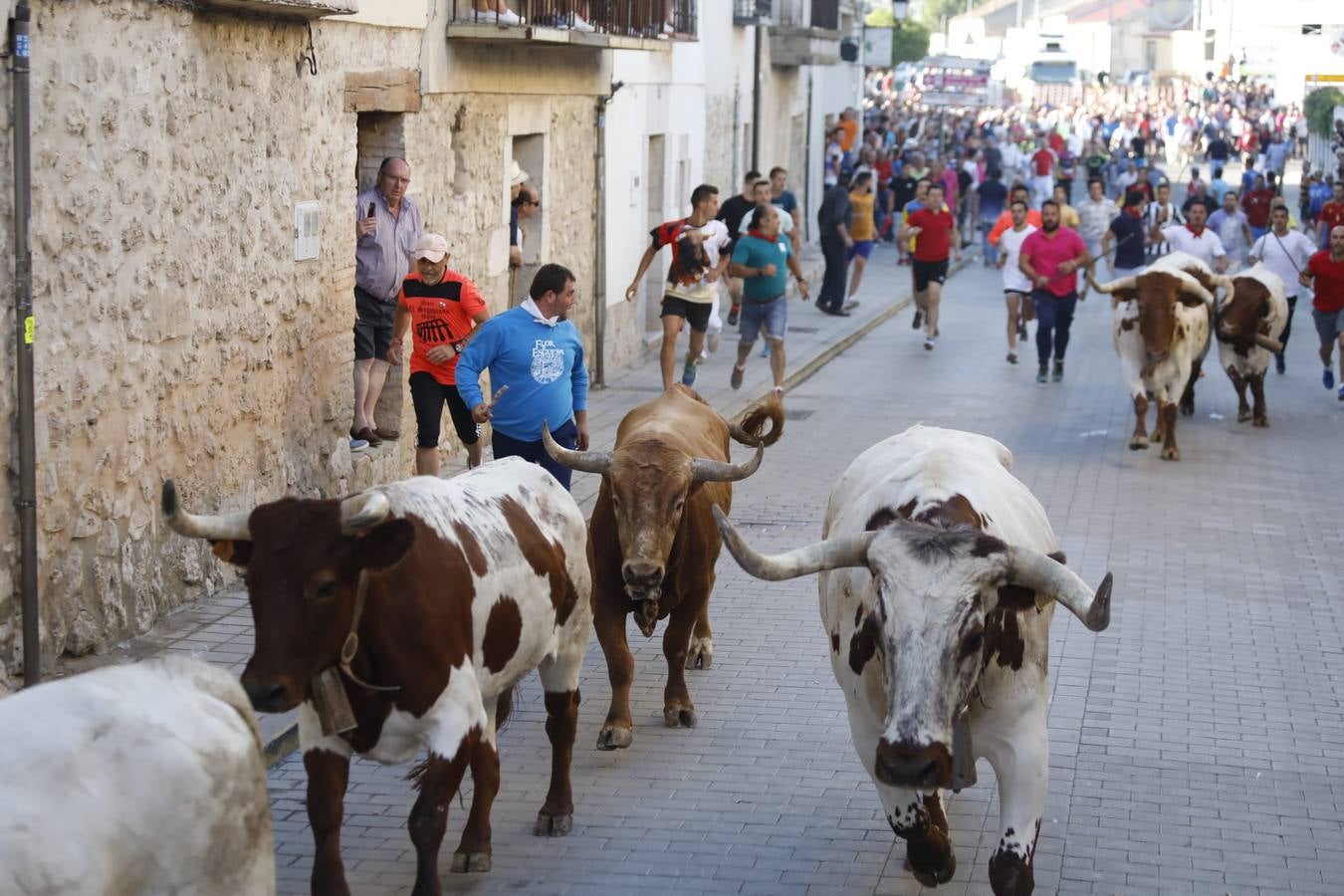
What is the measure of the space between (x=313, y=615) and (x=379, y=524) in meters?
0.31

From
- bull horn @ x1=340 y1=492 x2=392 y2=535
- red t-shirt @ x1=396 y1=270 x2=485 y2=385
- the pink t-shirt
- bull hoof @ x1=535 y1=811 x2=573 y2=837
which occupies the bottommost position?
bull hoof @ x1=535 y1=811 x2=573 y2=837

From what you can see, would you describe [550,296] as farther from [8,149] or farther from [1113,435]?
[1113,435]

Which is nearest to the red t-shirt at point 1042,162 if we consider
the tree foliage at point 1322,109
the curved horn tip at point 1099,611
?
the tree foliage at point 1322,109

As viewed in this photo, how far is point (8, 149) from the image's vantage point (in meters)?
8.02

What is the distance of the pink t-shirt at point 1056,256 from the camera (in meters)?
18.9

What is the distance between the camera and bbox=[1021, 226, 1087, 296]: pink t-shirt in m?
18.9

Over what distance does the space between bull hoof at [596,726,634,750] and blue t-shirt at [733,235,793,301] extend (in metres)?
9.88

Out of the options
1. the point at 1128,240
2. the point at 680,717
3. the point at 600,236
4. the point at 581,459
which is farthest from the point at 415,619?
the point at 1128,240

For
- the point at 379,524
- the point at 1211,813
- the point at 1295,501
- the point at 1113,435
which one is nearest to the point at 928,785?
the point at 379,524

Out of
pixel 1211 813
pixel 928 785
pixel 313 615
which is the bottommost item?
pixel 1211 813

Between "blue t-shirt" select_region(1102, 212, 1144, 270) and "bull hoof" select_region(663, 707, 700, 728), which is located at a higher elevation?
"blue t-shirt" select_region(1102, 212, 1144, 270)

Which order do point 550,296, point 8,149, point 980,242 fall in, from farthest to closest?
point 980,242
point 550,296
point 8,149

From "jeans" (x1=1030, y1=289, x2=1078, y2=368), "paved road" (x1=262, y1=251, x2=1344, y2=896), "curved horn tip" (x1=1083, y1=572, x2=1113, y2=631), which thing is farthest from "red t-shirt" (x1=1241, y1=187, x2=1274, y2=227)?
"curved horn tip" (x1=1083, y1=572, x2=1113, y2=631)

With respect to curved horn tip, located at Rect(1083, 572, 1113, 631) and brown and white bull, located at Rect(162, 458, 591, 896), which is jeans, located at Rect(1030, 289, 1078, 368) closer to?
brown and white bull, located at Rect(162, 458, 591, 896)
